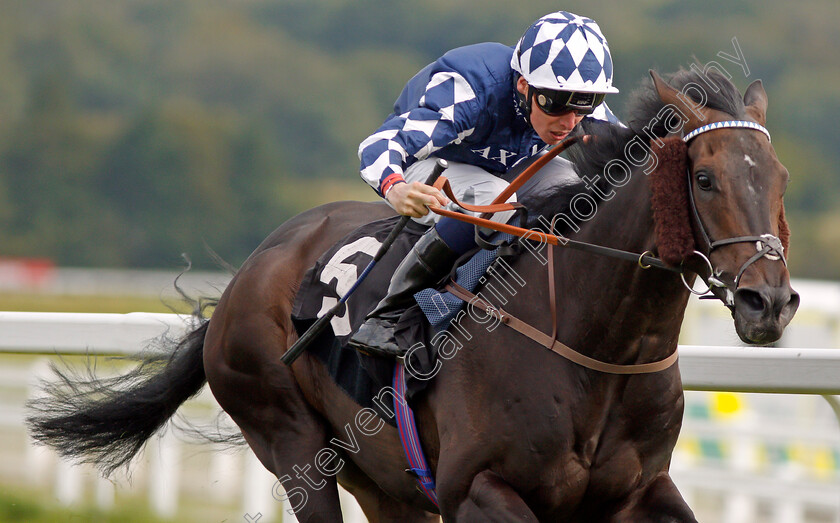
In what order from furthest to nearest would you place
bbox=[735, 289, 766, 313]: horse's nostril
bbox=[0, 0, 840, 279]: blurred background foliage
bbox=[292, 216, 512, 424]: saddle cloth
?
bbox=[0, 0, 840, 279]: blurred background foliage
bbox=[292, 216, 512, 424]: saddle cloth
bbox=[735, 289, 766, 313]: horse's nostril

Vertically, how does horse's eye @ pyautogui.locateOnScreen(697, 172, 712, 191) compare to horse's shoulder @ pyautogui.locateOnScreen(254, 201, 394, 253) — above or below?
above

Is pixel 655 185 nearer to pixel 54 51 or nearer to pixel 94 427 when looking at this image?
pixel 94 427

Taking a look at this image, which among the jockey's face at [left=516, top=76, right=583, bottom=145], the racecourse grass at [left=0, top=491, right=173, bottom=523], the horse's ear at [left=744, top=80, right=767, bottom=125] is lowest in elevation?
the racecourse grass at [left=0, top=491, right=173, bottom=523]

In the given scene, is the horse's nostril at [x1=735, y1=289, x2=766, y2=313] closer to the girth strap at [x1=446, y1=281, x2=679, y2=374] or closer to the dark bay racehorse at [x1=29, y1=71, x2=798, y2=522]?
the dark bay racehorse at [x1=29, y1=71, x2=798, y2=522]

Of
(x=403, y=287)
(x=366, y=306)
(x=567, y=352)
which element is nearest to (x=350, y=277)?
(x=366, y=306)

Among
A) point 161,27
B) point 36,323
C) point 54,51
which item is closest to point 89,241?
point 54,51

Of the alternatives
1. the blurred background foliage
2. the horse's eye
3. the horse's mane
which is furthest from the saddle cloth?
the blurred background foliage

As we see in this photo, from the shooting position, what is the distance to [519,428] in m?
3.23

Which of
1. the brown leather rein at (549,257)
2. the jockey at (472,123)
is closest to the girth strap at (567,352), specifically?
the brown leather rein at (549,257)

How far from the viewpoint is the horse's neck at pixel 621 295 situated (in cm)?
314

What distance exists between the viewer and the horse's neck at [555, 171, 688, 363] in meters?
3.14

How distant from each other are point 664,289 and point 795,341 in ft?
27.2

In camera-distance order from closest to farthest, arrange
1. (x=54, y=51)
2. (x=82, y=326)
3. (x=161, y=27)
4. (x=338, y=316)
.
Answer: (x=338, y=316), (x=82, y=326), (x=54, y=51), (x=161, y=27)

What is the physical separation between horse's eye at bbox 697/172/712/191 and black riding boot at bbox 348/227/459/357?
94 cm
